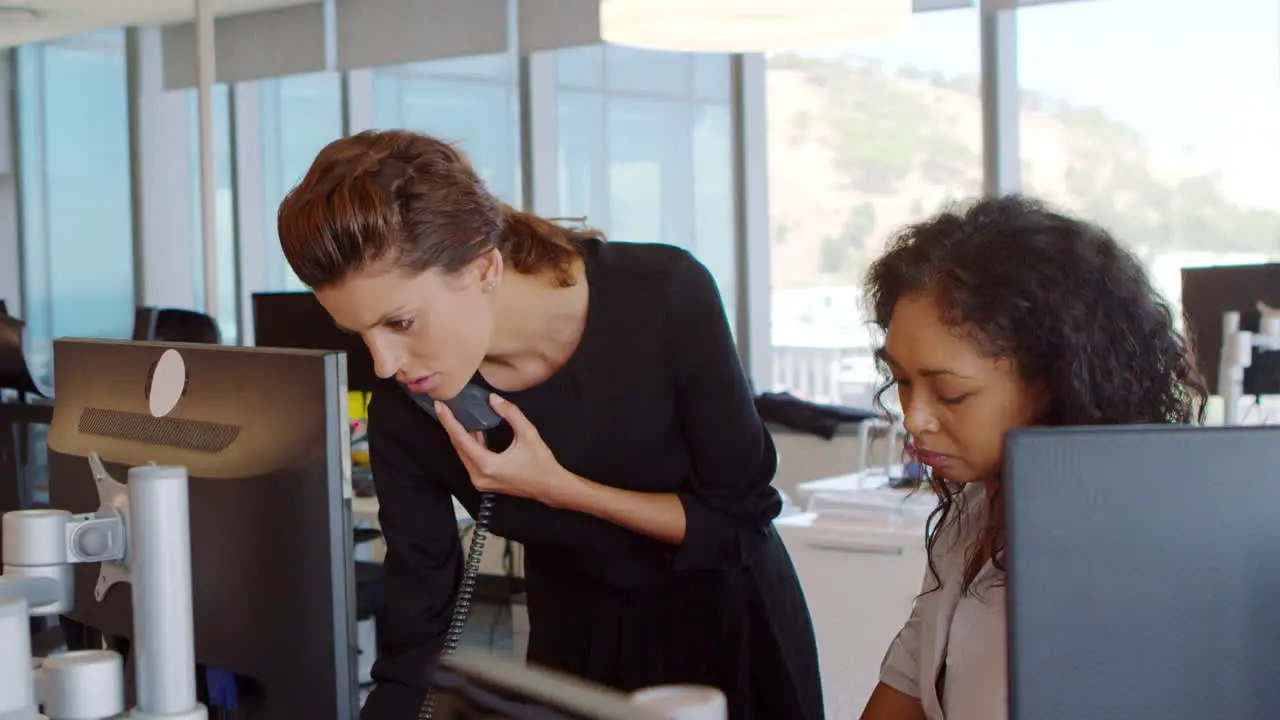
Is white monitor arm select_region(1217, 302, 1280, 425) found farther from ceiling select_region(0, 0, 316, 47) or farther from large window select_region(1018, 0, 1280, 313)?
ceiling select_region(0, 0, 316, 47)

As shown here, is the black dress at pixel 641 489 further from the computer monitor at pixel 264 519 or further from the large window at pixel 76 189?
the large window at pixel 76 189

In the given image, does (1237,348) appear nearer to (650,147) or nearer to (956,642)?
(956,642)

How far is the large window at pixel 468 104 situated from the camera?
6242mm

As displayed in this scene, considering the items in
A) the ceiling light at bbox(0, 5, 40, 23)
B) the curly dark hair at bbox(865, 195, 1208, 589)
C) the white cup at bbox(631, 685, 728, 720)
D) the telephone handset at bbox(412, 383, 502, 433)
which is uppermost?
the ceiling light at bbox(0, 5, 40, 23)

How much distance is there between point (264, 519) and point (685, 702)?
0.42 meters

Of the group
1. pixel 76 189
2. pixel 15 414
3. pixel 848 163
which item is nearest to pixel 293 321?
pixel 15 414

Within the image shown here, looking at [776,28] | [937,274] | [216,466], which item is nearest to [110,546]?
[216,466]

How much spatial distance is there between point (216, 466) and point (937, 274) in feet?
2.13

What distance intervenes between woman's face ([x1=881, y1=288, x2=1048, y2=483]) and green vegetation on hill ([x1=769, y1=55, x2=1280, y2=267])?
3.23 m

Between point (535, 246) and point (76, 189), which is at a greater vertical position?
point (76, 189)

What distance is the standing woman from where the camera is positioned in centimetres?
146

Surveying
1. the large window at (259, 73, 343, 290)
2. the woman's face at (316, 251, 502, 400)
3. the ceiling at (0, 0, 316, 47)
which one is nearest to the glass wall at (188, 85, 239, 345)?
the large window at (259, 73, 343, 290)

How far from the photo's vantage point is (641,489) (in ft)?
5.37

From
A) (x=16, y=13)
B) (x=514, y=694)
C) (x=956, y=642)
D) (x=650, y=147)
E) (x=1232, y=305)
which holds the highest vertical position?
(x=16, y=13)
